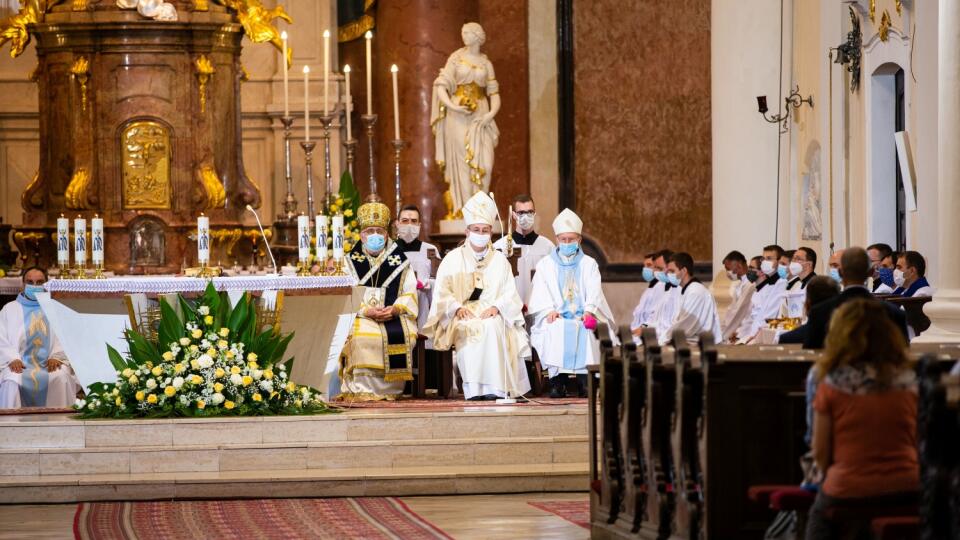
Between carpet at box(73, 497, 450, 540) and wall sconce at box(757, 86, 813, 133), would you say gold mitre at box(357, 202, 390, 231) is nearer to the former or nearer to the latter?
carpet at box(73, 497, 450, 540)

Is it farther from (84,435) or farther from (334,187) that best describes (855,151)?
(84,435)

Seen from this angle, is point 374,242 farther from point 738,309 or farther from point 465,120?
point 465,120

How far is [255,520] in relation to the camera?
894 cm

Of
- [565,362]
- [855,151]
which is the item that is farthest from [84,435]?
[855,151]

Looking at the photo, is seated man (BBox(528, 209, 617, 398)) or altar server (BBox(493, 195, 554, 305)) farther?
altar server (BBox(493, 195, 554, 305))

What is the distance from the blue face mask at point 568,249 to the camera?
12.4 metres

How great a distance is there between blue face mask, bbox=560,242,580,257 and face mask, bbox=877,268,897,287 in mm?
2212

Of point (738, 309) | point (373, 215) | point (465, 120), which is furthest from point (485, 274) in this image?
point (465, 120)

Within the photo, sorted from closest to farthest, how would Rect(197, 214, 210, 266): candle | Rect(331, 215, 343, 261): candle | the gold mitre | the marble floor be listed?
the marble floor → Rect(197, 214, 210, 266): candle → Rect(331, 215, 343, 261): candle → the gold mitre

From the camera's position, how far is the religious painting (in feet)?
43.7

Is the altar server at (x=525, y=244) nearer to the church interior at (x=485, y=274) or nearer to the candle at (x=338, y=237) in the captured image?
the church interior at (x=485, y=274)

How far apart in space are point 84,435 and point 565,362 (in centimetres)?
332

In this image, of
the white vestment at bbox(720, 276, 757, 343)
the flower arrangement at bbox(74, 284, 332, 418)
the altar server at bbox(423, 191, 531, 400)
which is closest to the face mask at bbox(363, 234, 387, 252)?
the altar server at bbox(423, 191, 531, 400)

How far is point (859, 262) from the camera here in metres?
7.40
